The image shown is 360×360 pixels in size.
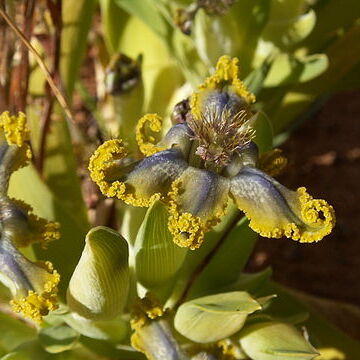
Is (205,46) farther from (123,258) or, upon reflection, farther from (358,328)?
(358,328)

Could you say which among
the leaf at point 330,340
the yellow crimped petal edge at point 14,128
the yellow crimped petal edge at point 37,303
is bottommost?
the leaf at point 330,340

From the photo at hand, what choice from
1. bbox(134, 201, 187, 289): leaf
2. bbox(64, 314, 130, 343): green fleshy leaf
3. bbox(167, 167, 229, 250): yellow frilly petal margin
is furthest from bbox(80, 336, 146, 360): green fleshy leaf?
bbox(167, 167, 229, 250): yellow frilly petal margin

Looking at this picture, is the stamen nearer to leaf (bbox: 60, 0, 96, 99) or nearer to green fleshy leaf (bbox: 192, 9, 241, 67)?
green fleshy leaf (bbox: 192, 9, 241, 67)

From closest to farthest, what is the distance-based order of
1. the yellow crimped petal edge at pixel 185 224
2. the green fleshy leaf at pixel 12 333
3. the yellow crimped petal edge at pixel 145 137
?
the yellow crimped petal edge at pixel 185 224 → the yellow crimped petal edge at pixel 145 137 → the green fleshy leaf at pixel 12 333

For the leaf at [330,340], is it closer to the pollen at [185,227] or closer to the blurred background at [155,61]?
the blurred background at [155,61]

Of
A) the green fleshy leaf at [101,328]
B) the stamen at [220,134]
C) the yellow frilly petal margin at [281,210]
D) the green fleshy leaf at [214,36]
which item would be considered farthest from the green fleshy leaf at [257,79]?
the green fleshy leaf at [101,328]

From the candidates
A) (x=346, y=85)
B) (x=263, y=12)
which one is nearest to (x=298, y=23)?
(x=263, y=12)

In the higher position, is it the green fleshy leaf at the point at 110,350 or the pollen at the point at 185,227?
the pollen at the point at 185,227
